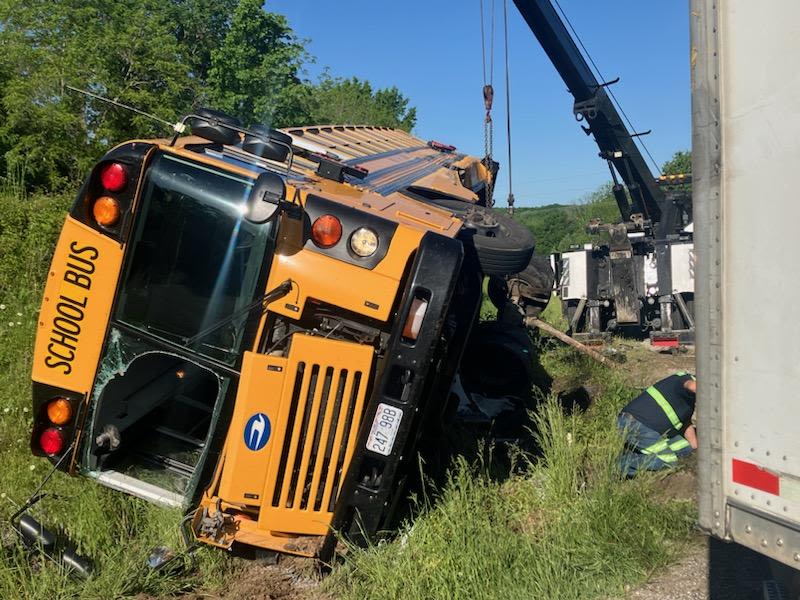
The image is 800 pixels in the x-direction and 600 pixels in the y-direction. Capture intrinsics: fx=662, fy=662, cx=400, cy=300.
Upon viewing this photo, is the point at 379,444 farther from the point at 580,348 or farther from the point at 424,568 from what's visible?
the point at 580,348

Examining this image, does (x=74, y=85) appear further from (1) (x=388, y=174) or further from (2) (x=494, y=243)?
(2) (x=494, y=243)

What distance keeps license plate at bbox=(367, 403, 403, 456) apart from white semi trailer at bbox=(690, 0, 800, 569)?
4.13 feet

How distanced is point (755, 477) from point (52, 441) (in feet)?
10.1

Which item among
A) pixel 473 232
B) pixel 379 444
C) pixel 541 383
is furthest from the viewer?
pixel 541 383

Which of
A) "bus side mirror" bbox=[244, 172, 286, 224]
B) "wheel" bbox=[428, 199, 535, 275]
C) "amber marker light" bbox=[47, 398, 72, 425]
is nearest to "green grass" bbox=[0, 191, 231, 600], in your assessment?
"amber marker light" bbox=[47, 398, 72, 425]

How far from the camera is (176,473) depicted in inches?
146

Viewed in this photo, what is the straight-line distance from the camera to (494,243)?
4027mm

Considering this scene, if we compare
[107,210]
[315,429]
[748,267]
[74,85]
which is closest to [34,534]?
[315,429]

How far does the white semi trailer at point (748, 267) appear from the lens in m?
1.93

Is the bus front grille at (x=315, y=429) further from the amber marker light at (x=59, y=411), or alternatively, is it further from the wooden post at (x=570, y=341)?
the wooden post at (x=570, y=341)

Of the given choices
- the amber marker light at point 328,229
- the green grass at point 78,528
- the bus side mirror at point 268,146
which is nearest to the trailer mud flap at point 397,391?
the amber marker light at point 328,229

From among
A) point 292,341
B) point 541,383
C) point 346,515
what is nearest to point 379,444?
point 346,515

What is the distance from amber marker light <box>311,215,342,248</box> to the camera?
120 inches

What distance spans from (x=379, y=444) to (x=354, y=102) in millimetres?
29761
